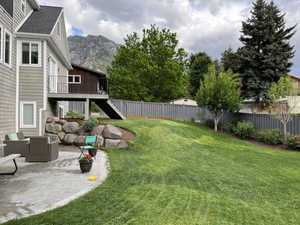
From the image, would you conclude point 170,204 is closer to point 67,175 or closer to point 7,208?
point 7,208

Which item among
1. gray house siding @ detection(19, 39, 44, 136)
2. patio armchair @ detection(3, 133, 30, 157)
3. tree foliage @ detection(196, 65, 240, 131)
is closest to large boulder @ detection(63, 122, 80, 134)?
gray house siding @ detection(19, 39, 44, 136)

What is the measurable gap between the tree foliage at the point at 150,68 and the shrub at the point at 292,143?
15.1 meters

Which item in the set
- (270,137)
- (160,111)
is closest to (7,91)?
(160,111)

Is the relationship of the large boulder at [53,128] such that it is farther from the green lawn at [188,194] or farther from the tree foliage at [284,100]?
the tree foliage at [284,100]

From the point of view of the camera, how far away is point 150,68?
24.7 m

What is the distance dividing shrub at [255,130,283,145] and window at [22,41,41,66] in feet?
46.7

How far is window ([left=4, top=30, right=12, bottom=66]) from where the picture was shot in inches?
364

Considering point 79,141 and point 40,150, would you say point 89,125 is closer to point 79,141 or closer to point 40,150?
point 79,141

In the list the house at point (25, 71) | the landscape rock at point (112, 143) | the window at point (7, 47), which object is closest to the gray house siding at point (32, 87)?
the house at point (25, 71)

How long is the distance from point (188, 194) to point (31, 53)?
10.3 m

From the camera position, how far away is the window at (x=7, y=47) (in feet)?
30.3

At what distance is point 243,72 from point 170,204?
21.2 meters

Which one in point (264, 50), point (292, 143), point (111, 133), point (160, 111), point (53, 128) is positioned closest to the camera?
point (111, 133)

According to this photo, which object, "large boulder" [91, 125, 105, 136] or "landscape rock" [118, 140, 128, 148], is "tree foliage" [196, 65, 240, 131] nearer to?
"landscape rock" [118, 140, 128, 148]
